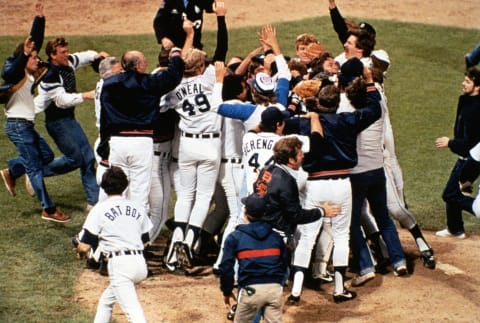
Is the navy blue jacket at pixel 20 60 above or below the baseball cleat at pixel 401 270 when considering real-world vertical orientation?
above

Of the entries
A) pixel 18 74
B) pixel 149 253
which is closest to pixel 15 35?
pixel 18 74

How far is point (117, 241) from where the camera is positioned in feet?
23.7

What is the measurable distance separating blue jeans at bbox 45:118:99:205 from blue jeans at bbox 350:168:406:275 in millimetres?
3332

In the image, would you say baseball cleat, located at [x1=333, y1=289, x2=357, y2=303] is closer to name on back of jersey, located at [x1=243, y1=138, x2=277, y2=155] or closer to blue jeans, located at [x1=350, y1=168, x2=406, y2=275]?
blue jeans, located at [x1=350, y1=168, x2=406, y2=275]

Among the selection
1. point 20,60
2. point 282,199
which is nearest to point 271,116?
point 282,199

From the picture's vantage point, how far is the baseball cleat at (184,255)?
892cm

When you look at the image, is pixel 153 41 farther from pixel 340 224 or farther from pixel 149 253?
pixel 340 224

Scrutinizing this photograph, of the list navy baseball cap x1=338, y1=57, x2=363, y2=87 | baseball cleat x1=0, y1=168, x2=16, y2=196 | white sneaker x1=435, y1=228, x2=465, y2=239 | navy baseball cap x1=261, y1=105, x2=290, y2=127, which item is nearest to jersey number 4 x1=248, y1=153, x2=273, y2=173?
navy baseball cap x1=261, y1=105, x2=290, y2=127

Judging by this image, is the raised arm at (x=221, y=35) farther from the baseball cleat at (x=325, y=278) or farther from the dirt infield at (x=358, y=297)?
the baseball cleat at (x=325, y=278)

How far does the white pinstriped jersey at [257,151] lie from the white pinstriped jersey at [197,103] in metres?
0.75

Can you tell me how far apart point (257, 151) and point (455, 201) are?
228 centimetres

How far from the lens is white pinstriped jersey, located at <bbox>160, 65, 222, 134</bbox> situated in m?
8.89

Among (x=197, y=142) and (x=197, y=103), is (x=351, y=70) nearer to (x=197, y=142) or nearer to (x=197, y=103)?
(x=197, y=103)

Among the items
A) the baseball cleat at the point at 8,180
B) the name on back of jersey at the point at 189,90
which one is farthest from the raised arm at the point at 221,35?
the baseball cleat at the point at 8,180
